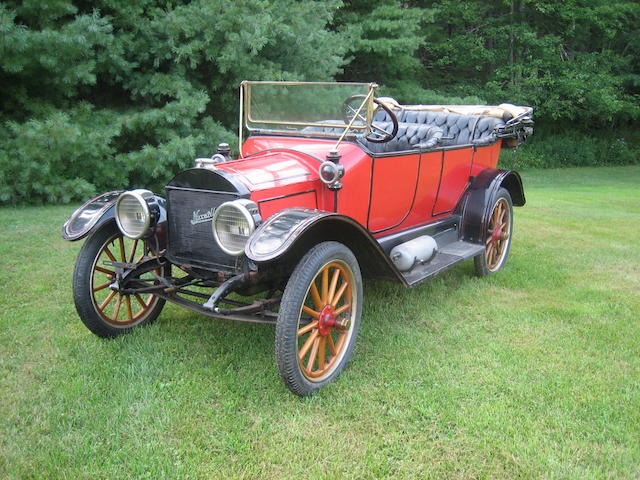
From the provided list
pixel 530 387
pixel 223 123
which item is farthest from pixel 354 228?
pixel 223 123

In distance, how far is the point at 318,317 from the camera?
9.57ft

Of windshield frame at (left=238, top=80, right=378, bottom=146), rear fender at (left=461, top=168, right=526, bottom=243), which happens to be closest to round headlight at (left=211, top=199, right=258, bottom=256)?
windshield frame at (left=238, top=80, right=378, bottom=146)

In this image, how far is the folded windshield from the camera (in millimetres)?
3672

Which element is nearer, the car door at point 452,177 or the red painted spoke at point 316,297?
the red painted spoke at point 316,297

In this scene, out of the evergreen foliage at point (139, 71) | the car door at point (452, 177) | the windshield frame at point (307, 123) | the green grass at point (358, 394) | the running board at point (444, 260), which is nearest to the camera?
the green grass at point (358, 394)

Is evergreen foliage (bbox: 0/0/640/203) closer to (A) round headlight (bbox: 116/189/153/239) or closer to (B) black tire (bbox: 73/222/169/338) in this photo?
(B) black tire (bbox: 73/222/169/338)

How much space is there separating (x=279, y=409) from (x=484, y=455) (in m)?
0.97

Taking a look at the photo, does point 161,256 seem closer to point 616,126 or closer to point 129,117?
point 129,117

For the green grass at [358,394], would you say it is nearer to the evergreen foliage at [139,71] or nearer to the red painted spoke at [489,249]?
the red painted spoke at [489,249]

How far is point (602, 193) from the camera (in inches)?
430

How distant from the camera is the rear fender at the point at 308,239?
259 centimetres

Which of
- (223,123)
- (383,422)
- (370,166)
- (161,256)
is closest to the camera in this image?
(383,422)

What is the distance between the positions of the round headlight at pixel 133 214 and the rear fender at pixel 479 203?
276 centimetres

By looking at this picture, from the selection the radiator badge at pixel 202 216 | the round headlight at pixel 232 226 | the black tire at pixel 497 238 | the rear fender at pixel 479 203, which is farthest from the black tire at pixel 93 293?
the black tire at pixel 497 238
